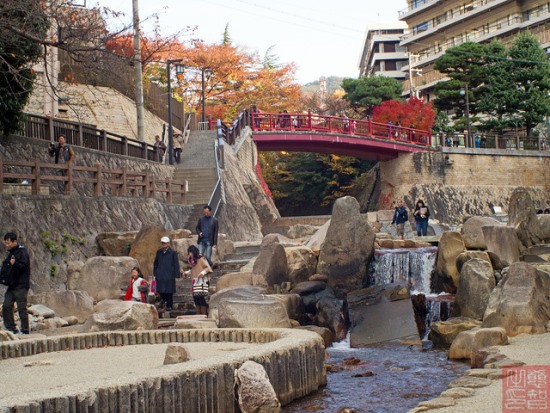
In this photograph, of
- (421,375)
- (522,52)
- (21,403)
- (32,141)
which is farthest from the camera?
(522,52)

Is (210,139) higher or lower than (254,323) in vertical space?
higher

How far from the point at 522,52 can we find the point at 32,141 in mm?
37360

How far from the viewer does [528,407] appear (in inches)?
295

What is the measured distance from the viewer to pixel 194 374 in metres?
7.97

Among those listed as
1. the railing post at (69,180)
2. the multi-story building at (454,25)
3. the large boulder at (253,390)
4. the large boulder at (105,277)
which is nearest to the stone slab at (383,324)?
the large boulder at (105,277)

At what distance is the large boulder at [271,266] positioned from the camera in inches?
703

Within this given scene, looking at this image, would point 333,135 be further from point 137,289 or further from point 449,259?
point 137,289

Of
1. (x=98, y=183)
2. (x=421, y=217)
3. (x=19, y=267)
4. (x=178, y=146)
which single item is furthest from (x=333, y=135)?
(x=19, y=267)

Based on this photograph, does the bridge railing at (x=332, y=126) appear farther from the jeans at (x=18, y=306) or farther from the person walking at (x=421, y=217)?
the jeans at (x=18, y=306)

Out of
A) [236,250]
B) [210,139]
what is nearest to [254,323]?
[236,250]

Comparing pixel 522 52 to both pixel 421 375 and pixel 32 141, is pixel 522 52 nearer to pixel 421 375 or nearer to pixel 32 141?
pixel 32 141

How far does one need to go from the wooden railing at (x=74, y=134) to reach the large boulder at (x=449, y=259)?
11533mm

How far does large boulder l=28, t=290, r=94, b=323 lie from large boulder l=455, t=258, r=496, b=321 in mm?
7156

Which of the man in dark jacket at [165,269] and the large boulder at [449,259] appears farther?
the large boulder at [449,259]
